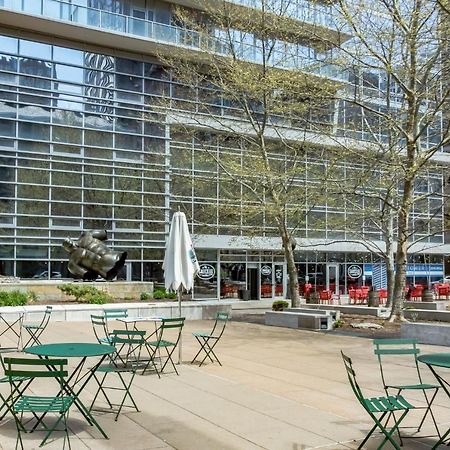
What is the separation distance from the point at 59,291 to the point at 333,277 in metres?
18.4

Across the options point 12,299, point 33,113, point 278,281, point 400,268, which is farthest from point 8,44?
point 400,268

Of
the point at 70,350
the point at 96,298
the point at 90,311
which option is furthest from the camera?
the point at 96,298

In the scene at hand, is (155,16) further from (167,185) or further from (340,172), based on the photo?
(340,172)

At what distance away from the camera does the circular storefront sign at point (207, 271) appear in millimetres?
32281

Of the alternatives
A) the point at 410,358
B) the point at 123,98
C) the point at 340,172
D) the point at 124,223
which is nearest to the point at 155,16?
the point at 123,98

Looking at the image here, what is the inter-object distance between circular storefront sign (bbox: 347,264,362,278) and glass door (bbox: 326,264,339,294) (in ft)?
2.84

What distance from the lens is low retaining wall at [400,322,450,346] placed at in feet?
45.6

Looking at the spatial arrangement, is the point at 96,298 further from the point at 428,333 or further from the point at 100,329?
the point at 428,333

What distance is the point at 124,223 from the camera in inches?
1211

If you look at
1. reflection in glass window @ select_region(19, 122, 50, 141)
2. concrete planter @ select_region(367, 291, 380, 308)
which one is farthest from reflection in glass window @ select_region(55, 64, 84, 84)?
concrete planter @ select_region(367, 291, 380, 308)

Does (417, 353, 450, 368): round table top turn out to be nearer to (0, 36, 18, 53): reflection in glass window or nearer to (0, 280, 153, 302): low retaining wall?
(0, 280, 153, 302): low retaining wall

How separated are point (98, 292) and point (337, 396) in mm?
16239

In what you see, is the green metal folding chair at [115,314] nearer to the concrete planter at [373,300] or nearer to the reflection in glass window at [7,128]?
the concrete planter at [373,300]

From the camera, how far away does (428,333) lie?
46.6ft
